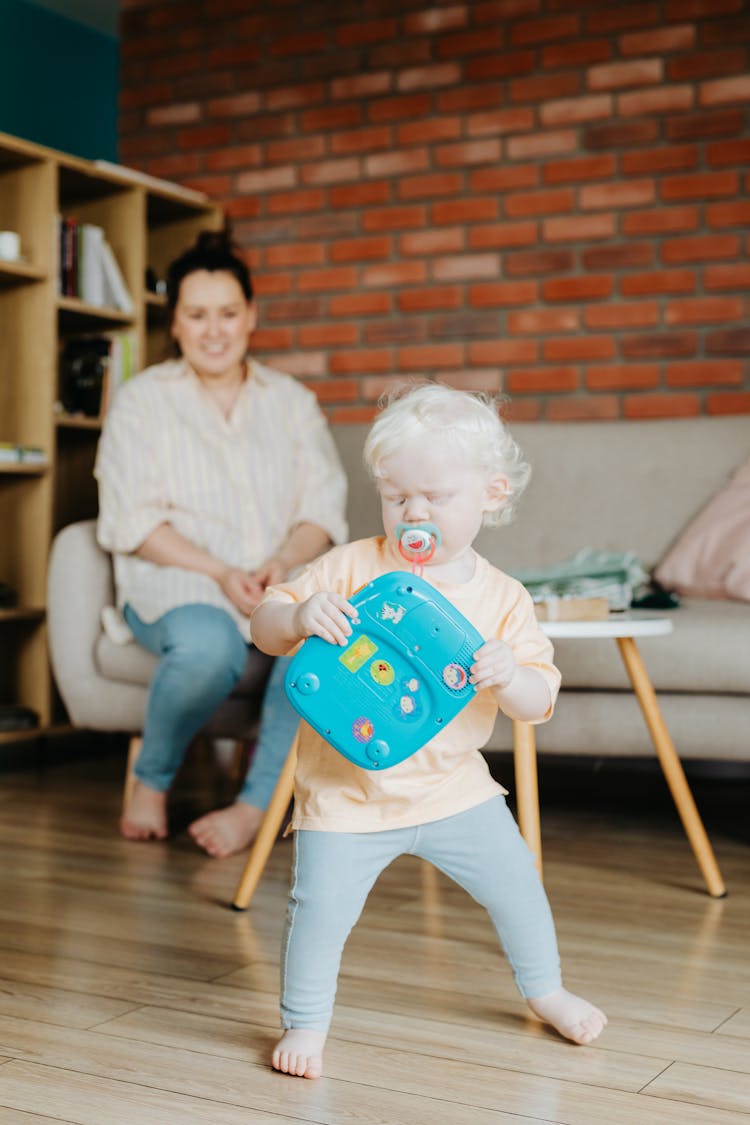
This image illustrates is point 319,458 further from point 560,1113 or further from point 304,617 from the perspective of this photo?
point 560,1113

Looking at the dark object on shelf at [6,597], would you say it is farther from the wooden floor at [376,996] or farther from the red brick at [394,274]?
the red brick at [394,274]

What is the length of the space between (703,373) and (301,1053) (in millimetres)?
2350

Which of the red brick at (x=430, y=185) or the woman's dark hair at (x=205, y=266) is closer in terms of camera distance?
the woman's dark hair at (x=205, y=266)

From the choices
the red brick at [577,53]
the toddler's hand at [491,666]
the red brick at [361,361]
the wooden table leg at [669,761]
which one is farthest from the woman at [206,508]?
the red brick at [577,53]

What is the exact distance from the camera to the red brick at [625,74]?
3301 millimetres

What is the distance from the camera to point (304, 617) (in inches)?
51.6

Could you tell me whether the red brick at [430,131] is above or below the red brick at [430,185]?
above

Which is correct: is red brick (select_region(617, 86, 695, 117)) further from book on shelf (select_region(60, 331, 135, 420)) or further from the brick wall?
book on shelf (select_region(60, 331, 135, 420))

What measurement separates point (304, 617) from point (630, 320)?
2.26 meters

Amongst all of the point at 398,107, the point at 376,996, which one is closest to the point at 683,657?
the point at 376,996

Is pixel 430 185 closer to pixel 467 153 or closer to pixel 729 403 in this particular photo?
pixel 467 153

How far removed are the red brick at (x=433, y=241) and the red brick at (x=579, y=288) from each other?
280 millimetres

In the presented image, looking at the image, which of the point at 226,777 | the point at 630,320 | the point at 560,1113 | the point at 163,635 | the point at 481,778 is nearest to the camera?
the point at 560,1113

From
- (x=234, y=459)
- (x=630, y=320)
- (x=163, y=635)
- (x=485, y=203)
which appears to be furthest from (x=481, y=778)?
(x=485, y=203)
